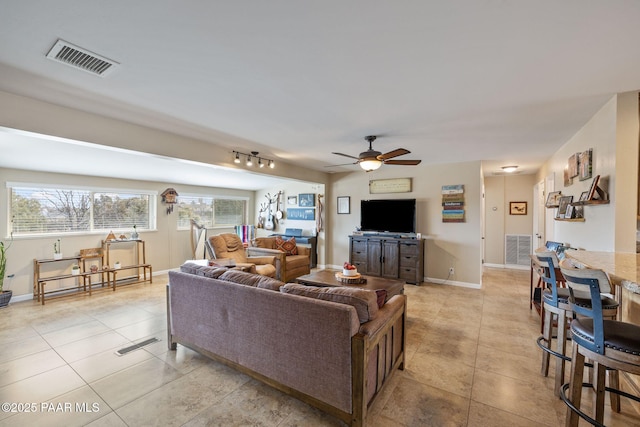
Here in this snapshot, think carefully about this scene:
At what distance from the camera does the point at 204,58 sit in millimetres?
1780

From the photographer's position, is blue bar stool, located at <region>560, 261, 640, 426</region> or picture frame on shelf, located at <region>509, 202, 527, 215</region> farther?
picture frame on shelf, located at <region>509, 202, 527, 215</region>

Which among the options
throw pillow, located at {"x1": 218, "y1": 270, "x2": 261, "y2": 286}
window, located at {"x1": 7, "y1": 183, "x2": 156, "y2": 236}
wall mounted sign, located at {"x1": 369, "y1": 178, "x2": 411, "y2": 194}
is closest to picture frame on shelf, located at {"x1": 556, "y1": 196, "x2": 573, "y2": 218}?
wall mounted sign, located at {"x1": 369, "y1": 178, "x2": 411, "y2": 194}

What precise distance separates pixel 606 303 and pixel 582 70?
1.64 m

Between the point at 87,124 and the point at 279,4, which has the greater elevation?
the point at 279,4

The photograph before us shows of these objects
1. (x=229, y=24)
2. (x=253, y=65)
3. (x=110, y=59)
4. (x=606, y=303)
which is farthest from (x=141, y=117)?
(x=606, y=303)

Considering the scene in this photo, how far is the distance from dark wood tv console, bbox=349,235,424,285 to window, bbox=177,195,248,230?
3.96 meters

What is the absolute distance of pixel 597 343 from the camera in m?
1.36

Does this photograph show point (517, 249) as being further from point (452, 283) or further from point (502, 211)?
point (452, 283)

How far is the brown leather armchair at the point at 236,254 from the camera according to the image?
187 inches

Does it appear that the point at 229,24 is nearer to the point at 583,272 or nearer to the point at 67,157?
the point at 583,272

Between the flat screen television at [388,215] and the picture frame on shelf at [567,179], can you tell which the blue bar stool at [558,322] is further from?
the flat screen television at [388,215]

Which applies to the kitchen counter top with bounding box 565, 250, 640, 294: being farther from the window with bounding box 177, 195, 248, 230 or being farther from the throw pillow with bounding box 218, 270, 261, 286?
the window with bounding box 177, 195, 248, 230

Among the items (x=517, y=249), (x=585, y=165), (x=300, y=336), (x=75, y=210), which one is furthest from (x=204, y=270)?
(x=517, y=249)

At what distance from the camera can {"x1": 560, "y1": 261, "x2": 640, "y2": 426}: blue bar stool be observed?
50.4 inches
